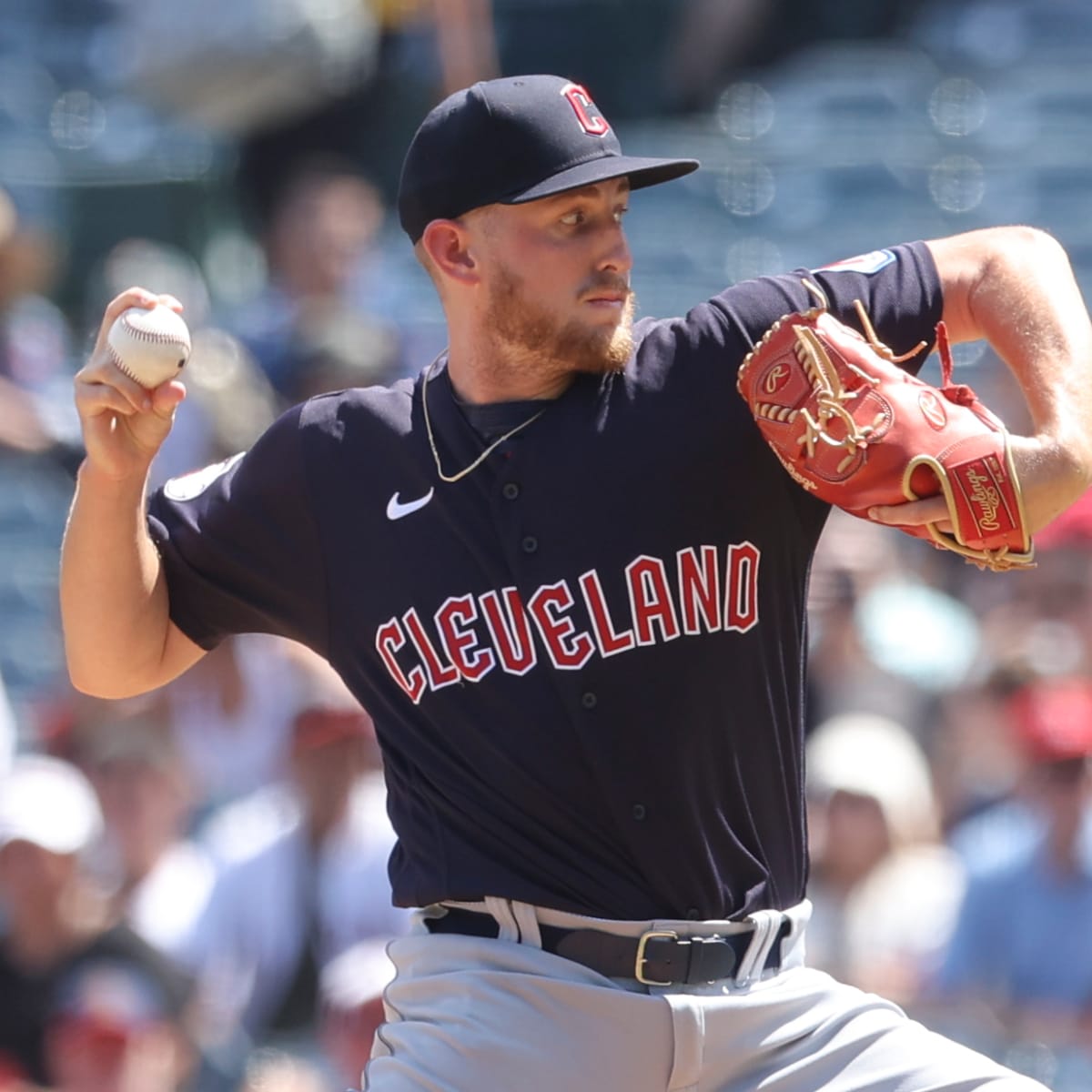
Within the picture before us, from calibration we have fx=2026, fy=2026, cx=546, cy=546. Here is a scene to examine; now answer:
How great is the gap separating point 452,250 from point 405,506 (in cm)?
40

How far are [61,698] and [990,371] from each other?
3161 mm

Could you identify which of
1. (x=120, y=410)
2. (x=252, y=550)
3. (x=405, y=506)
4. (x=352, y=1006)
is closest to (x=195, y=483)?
(x=252, y=550)

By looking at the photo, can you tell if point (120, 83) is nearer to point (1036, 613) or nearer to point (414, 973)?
point (1036, 613)

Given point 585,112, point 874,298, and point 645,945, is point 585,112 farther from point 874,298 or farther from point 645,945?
point 645,945

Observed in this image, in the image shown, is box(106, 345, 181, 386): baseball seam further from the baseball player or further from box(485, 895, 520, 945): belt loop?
box(485, 895, 520, 945): belt loop

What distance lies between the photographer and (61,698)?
242 inches

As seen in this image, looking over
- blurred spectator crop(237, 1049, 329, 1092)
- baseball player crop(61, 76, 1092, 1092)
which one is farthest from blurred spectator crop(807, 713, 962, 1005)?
baseball player crop(61, 76, 1092, 1092)

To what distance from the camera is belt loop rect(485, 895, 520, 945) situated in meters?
2.71

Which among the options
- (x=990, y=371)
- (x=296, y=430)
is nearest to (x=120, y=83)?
(x=990, y=371)

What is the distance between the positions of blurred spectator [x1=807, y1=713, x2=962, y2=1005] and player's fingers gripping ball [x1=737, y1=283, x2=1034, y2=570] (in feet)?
7.43

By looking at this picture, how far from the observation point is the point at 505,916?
271 cm

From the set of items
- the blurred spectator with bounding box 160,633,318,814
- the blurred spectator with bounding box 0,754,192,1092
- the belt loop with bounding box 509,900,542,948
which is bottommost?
the blurred spectator with bounding box 0,754,192,1092

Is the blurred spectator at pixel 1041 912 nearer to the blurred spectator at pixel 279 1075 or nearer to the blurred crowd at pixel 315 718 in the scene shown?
the blurred crowd at pixel 315 718

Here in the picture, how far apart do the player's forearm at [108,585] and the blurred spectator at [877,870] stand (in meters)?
2.28
